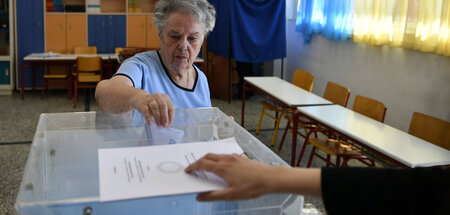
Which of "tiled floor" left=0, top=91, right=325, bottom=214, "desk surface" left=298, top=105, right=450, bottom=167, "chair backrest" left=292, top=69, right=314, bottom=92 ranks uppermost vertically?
"chair backrest" left=292, top=69, right=314, bottom=92

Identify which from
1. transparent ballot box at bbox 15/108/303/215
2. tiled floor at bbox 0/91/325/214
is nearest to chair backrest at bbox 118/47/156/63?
tiled floor at bbox 0/91/325/214

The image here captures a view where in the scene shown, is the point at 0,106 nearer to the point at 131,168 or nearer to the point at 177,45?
the point at 177,45

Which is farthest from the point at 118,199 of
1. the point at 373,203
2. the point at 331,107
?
the point at 331,107

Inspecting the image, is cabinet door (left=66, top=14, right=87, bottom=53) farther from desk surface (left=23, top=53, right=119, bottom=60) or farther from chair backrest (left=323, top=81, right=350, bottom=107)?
chair backrest (left=323, top=81, right=350, bottom=107)

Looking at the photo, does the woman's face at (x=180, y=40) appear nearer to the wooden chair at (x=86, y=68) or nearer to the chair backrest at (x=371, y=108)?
the chair backrest at (x=371, y=108)

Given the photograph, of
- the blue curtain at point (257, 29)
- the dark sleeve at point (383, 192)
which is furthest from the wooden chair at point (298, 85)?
the dark sleeve at point (383, 192)

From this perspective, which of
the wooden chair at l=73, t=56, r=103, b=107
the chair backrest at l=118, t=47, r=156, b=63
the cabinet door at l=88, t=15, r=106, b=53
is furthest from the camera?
the cabinet door at l=88, t=15, r=106, b=53

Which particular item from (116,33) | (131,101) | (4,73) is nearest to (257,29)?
(116,33)

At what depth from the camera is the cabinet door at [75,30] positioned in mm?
7523

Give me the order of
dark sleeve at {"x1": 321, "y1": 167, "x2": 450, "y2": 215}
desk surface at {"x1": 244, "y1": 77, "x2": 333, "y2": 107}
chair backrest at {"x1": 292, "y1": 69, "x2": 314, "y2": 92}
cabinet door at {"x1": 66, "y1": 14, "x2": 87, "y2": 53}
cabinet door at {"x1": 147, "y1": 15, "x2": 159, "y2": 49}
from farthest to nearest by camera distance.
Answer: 1. cabinet door at {"x1": 147, "y1": 15, "x2": 159, "y2": 49}
2. cabinet door at {"x1": 66, "y1": 14, "x2": 87, "y2": 53}
3. chair backrest at {"x1": 292, "y1": 69, "x2": 314, "y2": 92}
4. desk surface at {"x1": 244, "y1": 77, "x2": 333, "y2": 107}
5. dark sleeve at {"x1": 321, "y1": 167, "x2": 450, "y2": 215}

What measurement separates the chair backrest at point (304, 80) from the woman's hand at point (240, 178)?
3.98 m

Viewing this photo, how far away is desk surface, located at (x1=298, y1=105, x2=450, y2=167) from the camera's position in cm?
240

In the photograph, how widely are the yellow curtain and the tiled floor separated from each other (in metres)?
1.51

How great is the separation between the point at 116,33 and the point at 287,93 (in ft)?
14.9
